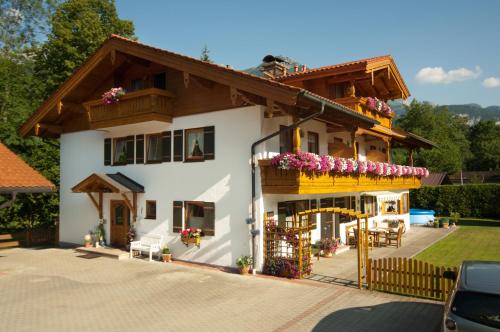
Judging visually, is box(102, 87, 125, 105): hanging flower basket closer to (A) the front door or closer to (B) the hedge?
(A) the front door

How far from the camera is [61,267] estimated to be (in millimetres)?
15672

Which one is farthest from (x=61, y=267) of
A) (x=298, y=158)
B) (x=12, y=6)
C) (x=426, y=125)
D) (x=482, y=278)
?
(x=426, y=125)

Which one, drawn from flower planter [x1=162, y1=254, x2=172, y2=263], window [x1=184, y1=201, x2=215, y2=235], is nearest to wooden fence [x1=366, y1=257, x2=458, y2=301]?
window [x1=184, y1=201, x2=215, y2=235]

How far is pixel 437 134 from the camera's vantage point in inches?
3179

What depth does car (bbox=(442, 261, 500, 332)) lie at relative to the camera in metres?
5.96

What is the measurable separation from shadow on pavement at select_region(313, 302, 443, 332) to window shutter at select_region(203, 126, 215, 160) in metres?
7.85

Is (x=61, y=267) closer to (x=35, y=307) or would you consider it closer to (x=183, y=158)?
(x=35, y=307)

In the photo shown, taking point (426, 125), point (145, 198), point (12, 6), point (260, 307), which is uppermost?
point (12, 6)

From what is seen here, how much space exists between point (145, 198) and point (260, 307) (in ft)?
29.9

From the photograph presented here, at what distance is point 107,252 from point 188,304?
8173mm

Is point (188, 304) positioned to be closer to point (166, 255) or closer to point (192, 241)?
point (192, 241)

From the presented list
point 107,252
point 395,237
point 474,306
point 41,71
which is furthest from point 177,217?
point 41,71

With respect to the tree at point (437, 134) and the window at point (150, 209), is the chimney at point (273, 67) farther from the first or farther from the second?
the tree at point (437, 134)

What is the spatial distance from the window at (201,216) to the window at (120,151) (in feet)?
16.1
